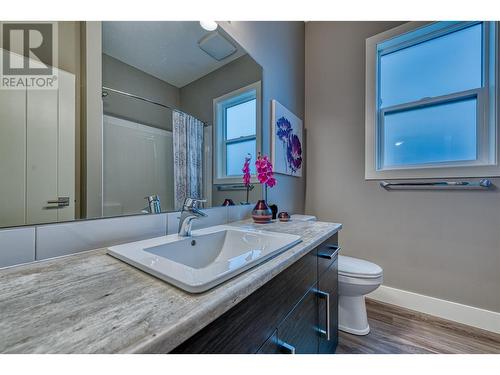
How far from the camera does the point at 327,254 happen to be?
1.03 meters

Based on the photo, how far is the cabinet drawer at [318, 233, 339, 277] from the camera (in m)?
0.95

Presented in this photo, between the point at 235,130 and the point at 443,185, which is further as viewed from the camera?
the point at 443,185

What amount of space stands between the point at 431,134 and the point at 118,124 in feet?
7.10

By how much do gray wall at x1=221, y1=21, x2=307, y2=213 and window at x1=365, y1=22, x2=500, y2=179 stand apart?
2.08ft

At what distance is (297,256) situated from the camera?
27.1 inches

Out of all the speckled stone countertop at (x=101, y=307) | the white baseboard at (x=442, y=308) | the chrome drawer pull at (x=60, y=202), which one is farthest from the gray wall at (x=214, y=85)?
the white baseboard at (x=442, y=308)

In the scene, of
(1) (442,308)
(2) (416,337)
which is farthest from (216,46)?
(1) (442,308)

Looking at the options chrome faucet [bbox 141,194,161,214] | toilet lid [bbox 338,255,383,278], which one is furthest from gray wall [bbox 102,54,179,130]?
toilet lid [bbox 338,255,383,278]

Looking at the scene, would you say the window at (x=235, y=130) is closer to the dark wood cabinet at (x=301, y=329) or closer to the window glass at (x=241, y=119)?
the window glass at (x=241, y=119)

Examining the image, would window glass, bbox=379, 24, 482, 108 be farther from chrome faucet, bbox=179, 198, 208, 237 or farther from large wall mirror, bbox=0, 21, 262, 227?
chrome faucet, bbox=179, 198, 208, 237

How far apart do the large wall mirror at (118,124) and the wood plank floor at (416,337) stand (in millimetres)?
1263

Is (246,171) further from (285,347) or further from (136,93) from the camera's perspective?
(285,347)

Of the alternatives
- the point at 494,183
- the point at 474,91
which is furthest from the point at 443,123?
the point at 494,183
